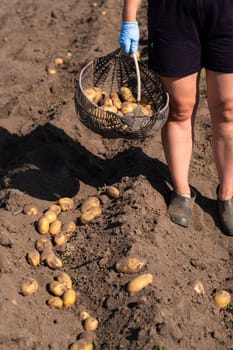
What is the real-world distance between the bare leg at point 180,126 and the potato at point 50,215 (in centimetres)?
74

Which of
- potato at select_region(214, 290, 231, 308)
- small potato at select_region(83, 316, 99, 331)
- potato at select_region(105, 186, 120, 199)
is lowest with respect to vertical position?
potato at select_region(214, 290, 231, 308)

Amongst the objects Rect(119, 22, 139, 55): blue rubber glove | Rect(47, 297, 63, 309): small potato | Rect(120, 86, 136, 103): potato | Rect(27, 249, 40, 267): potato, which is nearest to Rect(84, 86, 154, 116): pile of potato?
Rect(120, 86, 136, 103): potato

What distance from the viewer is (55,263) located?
3.47m

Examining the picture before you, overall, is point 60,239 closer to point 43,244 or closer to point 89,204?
point 43,244

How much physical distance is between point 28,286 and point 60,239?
0.48m

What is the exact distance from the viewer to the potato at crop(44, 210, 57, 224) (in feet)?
12.3

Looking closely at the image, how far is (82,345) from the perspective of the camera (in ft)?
9.76

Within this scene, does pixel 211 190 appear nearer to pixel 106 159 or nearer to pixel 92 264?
pixel 106 159

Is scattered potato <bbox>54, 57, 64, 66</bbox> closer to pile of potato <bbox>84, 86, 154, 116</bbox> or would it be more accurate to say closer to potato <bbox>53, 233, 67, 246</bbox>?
pile of potato <bbox>84, 86, 154, 116</bbox>

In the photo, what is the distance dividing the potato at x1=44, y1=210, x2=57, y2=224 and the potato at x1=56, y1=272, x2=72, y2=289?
1.50 feet

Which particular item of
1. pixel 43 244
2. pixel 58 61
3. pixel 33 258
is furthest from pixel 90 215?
pixel 58 61

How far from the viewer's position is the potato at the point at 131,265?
10.8 ft

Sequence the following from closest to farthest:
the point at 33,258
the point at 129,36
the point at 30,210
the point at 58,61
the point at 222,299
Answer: the point at 129,36
the point at 222,299
the point at 33,258
the point at 30,210
the point at 58,61

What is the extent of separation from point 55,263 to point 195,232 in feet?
2.93
